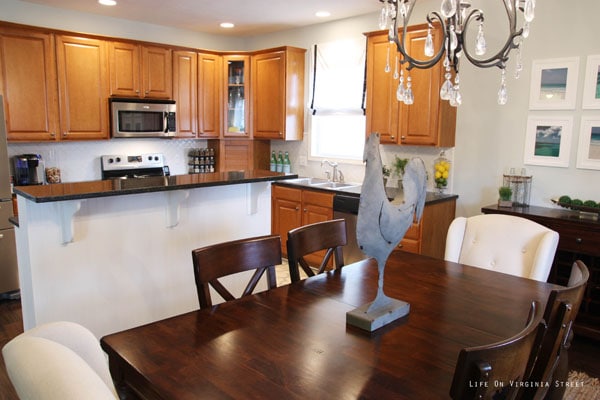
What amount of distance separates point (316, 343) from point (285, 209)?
11.9ft

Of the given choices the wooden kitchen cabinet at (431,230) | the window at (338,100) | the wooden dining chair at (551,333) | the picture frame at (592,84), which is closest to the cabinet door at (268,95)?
the window at (338,100)

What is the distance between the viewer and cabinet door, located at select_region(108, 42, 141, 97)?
482 cm

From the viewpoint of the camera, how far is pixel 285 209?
16.6ft

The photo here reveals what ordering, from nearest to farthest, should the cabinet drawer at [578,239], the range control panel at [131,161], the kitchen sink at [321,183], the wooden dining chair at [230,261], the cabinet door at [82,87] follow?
1. the wooden dining chair at [230,261]
2. the cabinet drawer at [578,239]
3. the cabinet door at [82,87]
4. the kitchen sink at [321,183]
5. the range control panel at [131,161]

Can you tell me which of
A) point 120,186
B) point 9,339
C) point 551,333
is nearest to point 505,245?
point 551,333

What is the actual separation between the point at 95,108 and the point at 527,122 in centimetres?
406

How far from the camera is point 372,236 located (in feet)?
5.12

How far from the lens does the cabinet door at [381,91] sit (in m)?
4.25

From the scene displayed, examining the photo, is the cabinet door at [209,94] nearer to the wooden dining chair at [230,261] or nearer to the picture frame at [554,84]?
the picture frame at [554,84]

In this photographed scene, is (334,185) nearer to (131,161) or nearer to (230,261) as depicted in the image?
(131,161)

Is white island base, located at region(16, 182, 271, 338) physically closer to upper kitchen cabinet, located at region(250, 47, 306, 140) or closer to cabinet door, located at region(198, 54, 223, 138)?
upper kitchen cabinet, located at region(250, 47, 306, 140)

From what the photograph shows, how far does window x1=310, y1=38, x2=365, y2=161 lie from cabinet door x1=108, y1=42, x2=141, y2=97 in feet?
6.39

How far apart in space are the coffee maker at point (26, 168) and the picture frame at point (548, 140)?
4.38m

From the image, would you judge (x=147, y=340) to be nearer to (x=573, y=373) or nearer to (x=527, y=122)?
(x=573, y=373)
